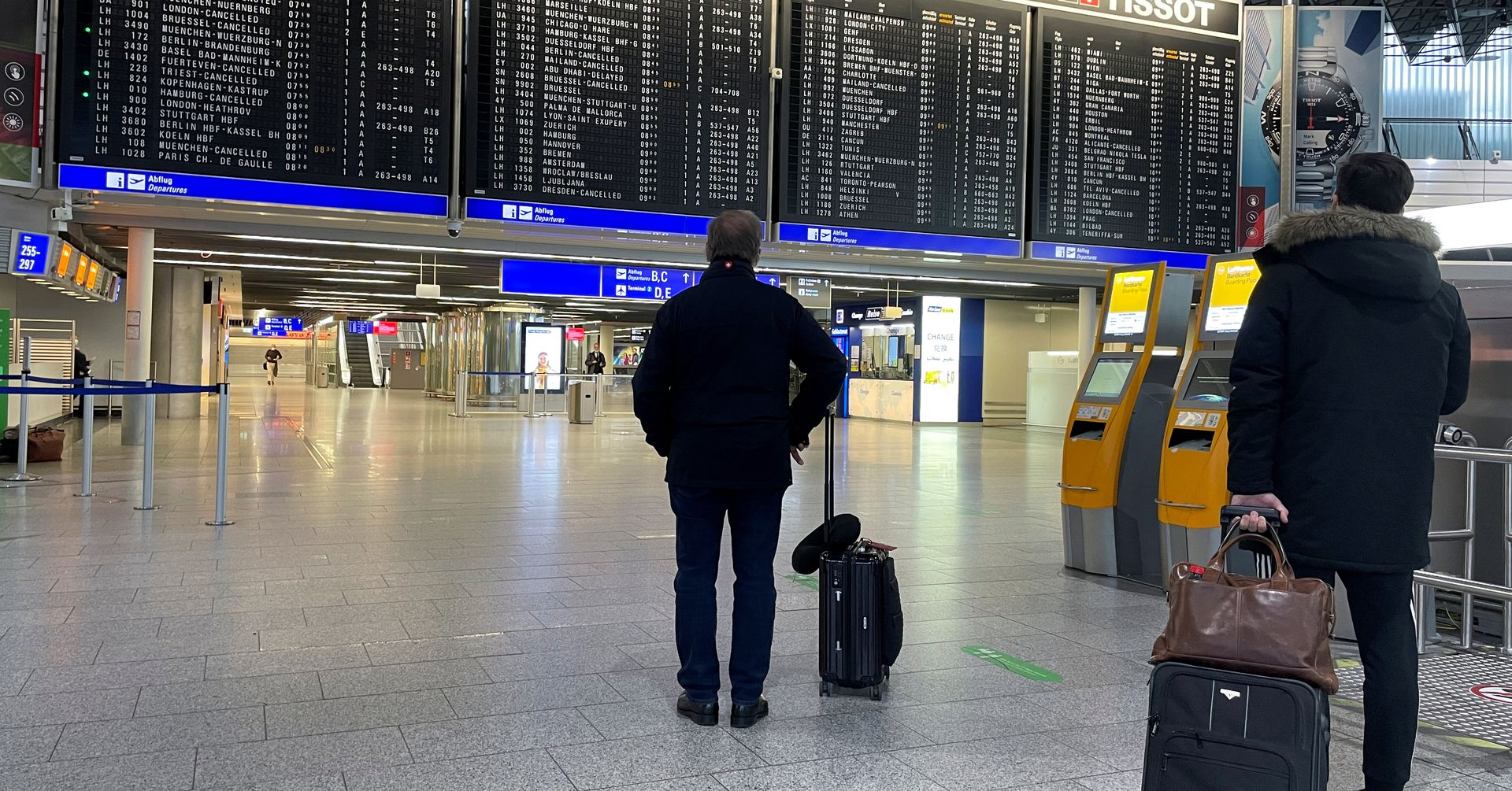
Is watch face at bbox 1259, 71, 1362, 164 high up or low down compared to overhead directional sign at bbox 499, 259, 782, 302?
up

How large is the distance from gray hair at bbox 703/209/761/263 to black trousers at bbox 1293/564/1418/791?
5.41 ft

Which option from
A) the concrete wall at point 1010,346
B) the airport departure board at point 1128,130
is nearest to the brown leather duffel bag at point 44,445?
the airport departure board at point 1128,130

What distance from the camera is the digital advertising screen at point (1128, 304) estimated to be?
5.89 m

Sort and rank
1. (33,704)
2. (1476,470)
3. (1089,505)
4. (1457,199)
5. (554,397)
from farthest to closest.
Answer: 1. (554,397)
2. (1457,199)
3. (1089,505)
4. (1476,470)
5. (33,704)

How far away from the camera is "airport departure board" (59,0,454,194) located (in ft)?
23.9

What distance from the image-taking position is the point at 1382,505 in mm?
2359

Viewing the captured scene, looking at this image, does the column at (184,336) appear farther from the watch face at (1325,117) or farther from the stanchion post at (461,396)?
the watch face at (1325,117)

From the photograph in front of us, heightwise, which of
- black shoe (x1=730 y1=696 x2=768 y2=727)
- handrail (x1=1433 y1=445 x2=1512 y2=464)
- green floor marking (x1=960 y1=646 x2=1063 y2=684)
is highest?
handrail (x1=1433 y1=445 x2=1512 y2=464)

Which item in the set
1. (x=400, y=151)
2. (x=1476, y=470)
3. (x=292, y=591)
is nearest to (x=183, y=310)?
(x=400, y=151)

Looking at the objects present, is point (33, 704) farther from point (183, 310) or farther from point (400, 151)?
point (183, 310)

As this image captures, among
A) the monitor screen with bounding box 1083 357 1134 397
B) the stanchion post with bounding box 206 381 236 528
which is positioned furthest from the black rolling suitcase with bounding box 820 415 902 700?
the stanchion post with bounding box 206 381 236 528

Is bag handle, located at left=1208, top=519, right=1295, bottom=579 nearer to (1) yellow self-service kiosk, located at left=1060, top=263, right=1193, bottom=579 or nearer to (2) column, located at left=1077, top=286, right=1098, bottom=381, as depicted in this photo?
(1) yellow self-service kiosk, located at left=1060, top=263, right=1193, bottom=579

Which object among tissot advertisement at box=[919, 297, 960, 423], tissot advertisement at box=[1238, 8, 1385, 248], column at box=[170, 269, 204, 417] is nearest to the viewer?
tissot advertisement at box=[1238, 8, 1385, 248]

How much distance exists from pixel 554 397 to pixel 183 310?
996 cm
